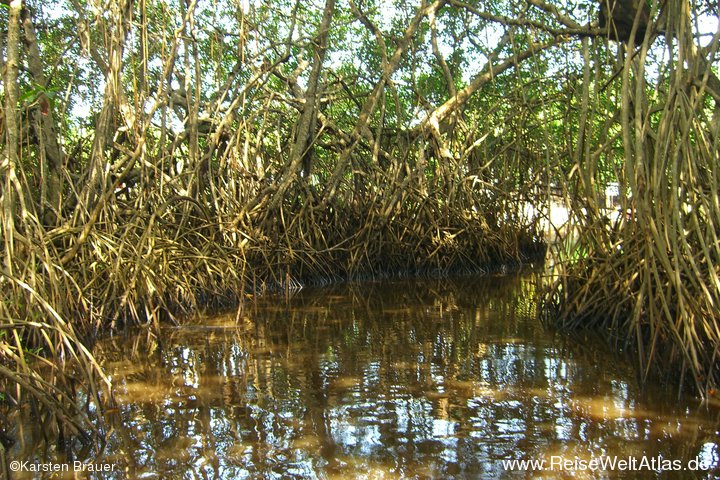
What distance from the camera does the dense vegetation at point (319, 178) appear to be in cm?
317

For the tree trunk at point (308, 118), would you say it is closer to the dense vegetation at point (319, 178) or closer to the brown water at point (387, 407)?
the dense vegetation at point (319, 178)

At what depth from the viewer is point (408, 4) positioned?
905 cm

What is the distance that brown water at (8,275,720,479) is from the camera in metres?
2.48

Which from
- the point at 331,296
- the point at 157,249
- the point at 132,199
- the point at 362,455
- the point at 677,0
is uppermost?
the point at 677,0

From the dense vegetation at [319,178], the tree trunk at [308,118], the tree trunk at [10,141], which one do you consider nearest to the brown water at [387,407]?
the dense vegetation at [319,178]

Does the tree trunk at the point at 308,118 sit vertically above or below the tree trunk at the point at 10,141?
above

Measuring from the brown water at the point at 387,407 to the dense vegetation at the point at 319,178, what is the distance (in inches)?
11.1

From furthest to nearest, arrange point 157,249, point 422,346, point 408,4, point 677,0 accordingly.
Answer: point 408,4
point 157,249
point 422,346
point 677,0

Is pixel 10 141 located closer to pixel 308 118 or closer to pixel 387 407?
pixel 387 407

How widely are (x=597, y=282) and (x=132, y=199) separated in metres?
3.99

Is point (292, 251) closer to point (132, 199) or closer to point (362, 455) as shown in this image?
point (132, 199)

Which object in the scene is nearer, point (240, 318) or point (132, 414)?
point (132, 414)

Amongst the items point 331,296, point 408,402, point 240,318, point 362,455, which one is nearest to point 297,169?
point 331,296

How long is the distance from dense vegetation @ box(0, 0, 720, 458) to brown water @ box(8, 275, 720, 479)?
0.92ft
